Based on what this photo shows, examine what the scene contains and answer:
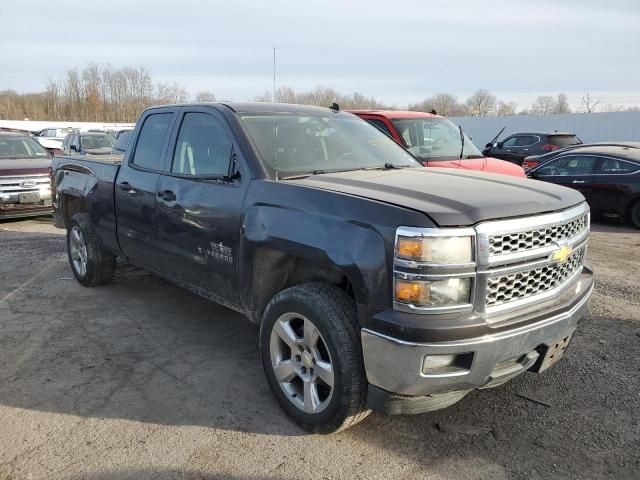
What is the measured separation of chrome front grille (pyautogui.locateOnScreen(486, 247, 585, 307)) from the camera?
2777mm

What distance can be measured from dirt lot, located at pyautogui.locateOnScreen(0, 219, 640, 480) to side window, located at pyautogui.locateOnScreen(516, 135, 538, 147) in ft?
46.0

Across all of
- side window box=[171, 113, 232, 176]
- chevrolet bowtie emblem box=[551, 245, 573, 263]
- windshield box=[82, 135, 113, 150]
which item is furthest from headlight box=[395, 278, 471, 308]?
windshield box=[82, 135, 113, 150]

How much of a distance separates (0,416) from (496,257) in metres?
3.11

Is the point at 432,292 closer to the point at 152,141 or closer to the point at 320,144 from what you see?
the point at 320,144

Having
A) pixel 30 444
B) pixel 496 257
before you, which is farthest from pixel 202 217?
pixel 496 257

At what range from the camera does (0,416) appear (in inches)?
135

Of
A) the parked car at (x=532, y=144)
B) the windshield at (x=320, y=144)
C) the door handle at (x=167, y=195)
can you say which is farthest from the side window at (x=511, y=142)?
the door handle at (x=167, y=195)

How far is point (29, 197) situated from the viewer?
1012 cm

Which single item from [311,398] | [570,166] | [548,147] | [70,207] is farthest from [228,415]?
[548,147]

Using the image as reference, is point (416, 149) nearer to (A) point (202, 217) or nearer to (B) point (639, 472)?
(A) point (202, 217)

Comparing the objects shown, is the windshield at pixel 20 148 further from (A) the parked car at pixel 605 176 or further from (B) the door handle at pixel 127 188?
(A) the parked car at pixel 605 176

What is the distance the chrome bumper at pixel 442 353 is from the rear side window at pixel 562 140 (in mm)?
16621

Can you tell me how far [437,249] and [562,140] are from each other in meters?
17.4

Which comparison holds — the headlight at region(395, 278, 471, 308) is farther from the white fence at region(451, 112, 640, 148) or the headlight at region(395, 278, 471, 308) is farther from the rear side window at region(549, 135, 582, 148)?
the white fence at region(451, 112, 640, 148)
